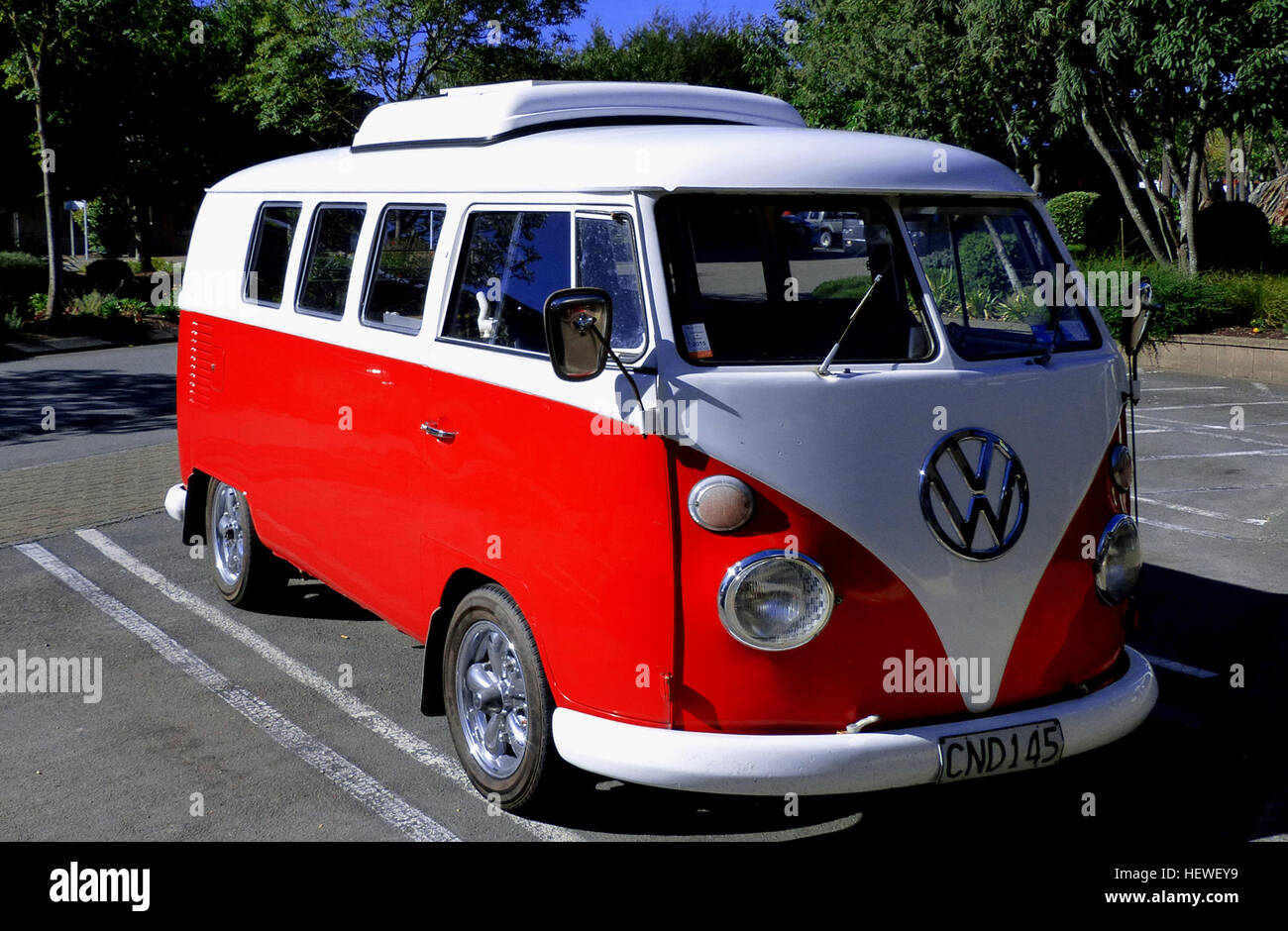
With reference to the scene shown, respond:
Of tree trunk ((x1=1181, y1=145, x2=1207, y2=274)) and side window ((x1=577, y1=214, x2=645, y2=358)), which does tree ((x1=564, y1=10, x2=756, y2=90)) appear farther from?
side window ((x1=577, y1=214, x2=645, y2=358))

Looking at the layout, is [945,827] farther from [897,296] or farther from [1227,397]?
[1227,397]

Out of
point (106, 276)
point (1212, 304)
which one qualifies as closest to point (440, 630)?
point (1212, 304)

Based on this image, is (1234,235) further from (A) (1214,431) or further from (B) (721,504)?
(B) (721,504)

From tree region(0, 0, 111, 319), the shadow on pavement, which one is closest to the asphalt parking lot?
the shadow on pavement

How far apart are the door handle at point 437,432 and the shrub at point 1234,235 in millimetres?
20422

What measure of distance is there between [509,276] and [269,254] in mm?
2390

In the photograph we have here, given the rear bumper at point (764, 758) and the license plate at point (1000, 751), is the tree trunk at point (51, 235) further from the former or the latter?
the license plate at point (1000, 751)

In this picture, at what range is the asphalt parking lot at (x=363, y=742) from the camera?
15.3ft

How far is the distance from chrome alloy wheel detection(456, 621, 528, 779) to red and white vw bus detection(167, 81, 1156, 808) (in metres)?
0.02

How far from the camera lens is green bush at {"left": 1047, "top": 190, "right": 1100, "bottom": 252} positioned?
25828mm

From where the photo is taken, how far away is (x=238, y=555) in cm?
723

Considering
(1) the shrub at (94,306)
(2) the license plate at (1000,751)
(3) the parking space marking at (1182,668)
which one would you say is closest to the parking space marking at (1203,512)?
(3) the parking space marking at (1182,668)

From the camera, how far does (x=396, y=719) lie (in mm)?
5707
